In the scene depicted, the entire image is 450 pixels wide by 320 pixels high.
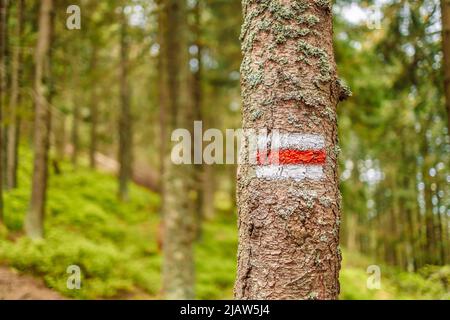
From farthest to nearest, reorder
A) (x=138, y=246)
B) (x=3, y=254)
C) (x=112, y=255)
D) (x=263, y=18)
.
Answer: (x=138, y=246), (x=112, y=255), (x=3, y=254), (x=263, y=18)

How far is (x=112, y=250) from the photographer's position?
9.73m

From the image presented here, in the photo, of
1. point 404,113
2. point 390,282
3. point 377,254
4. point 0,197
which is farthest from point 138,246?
point 377,254

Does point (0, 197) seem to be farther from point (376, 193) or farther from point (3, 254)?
point (376, 193)

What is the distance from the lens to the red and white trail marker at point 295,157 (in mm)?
2596

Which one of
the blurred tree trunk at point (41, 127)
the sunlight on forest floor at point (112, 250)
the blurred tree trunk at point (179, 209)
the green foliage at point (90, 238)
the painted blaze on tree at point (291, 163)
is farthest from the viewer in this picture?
the blurred tree trunk at point (41, 127)

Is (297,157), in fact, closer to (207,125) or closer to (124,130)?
(124,130)

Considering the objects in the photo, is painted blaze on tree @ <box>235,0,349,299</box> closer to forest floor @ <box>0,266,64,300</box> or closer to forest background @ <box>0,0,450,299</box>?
forest background @ <box>0,0,450,299</box>

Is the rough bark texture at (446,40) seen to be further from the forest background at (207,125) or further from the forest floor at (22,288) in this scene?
the forest floor at (22,288)

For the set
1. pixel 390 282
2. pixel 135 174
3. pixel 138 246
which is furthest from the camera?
pixel 135 174

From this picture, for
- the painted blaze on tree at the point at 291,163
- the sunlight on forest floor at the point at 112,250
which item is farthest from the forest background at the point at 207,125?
the painted blaze on tree at the point at 291,163

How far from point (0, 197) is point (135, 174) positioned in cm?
1537

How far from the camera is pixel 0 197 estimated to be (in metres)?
8.82

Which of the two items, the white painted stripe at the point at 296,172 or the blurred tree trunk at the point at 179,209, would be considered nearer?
the white painted stripe at the point at 296,172

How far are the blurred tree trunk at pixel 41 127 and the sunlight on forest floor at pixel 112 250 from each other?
0.49 meters
